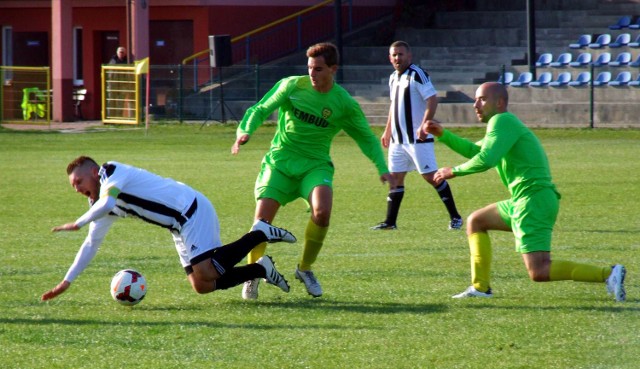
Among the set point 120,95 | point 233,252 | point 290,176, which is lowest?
point 233,252

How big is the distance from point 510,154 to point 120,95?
25.4 meters

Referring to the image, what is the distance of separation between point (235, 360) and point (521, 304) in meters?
2.44

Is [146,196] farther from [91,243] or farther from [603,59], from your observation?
[603,59]

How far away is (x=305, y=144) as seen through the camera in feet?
29.0

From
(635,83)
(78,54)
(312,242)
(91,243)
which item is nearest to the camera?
(91,243)

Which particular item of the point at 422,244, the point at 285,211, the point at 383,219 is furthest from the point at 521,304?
the point at 285,211

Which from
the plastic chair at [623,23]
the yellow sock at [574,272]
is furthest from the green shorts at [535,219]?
the plastic chair at [623,23]

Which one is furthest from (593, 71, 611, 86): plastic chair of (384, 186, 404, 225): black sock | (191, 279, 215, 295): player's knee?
(191, 279, 215, 295): player's knee

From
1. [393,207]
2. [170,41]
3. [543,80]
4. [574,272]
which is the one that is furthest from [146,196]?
[170,41]

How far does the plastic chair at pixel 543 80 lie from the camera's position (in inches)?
1204

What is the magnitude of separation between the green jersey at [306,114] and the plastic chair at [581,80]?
22.1 m

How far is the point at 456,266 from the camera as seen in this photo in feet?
32.4

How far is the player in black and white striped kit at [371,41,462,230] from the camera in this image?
1264cm

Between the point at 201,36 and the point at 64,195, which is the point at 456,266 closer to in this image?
the point at 64,195
